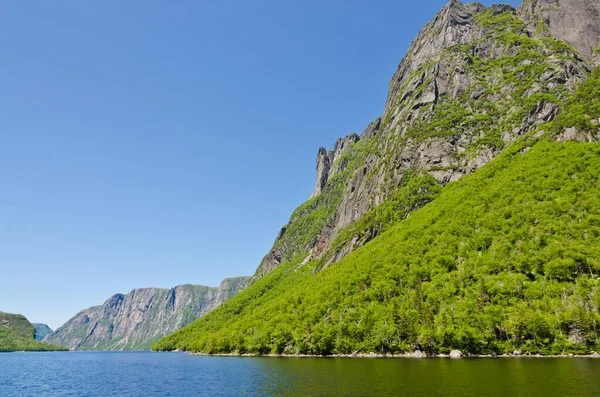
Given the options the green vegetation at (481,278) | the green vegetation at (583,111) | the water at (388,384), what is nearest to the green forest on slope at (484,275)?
the green vegetation at (481,278)

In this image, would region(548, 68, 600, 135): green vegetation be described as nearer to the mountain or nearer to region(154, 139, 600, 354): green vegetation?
the mountain

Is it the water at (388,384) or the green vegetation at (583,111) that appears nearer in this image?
the water at (388,384)

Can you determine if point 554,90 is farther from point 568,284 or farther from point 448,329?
point 448,329

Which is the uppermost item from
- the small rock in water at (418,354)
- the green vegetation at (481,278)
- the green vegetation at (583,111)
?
the green vegetation at (583,111)

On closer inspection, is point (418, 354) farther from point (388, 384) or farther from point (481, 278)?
point (388, 384)

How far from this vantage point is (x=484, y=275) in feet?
337

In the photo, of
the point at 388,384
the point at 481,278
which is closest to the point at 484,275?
the point at 481,278

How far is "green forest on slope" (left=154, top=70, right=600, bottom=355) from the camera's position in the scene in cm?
8700

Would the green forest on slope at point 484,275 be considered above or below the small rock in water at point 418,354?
above

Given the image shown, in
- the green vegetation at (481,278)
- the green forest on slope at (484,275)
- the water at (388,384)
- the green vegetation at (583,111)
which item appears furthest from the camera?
the green vegetation at (583,111)

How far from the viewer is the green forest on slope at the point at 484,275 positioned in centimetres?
8700

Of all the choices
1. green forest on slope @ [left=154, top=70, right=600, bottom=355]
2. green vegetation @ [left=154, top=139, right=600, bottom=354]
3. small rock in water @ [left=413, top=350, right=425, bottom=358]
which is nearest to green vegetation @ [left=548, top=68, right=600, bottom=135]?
green forest on slope @ [left=154, top=70, right=600, bottom=355]

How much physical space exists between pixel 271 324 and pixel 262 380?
298ft

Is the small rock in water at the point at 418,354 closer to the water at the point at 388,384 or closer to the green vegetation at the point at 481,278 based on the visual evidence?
the green vegetation at the point at 481,278
